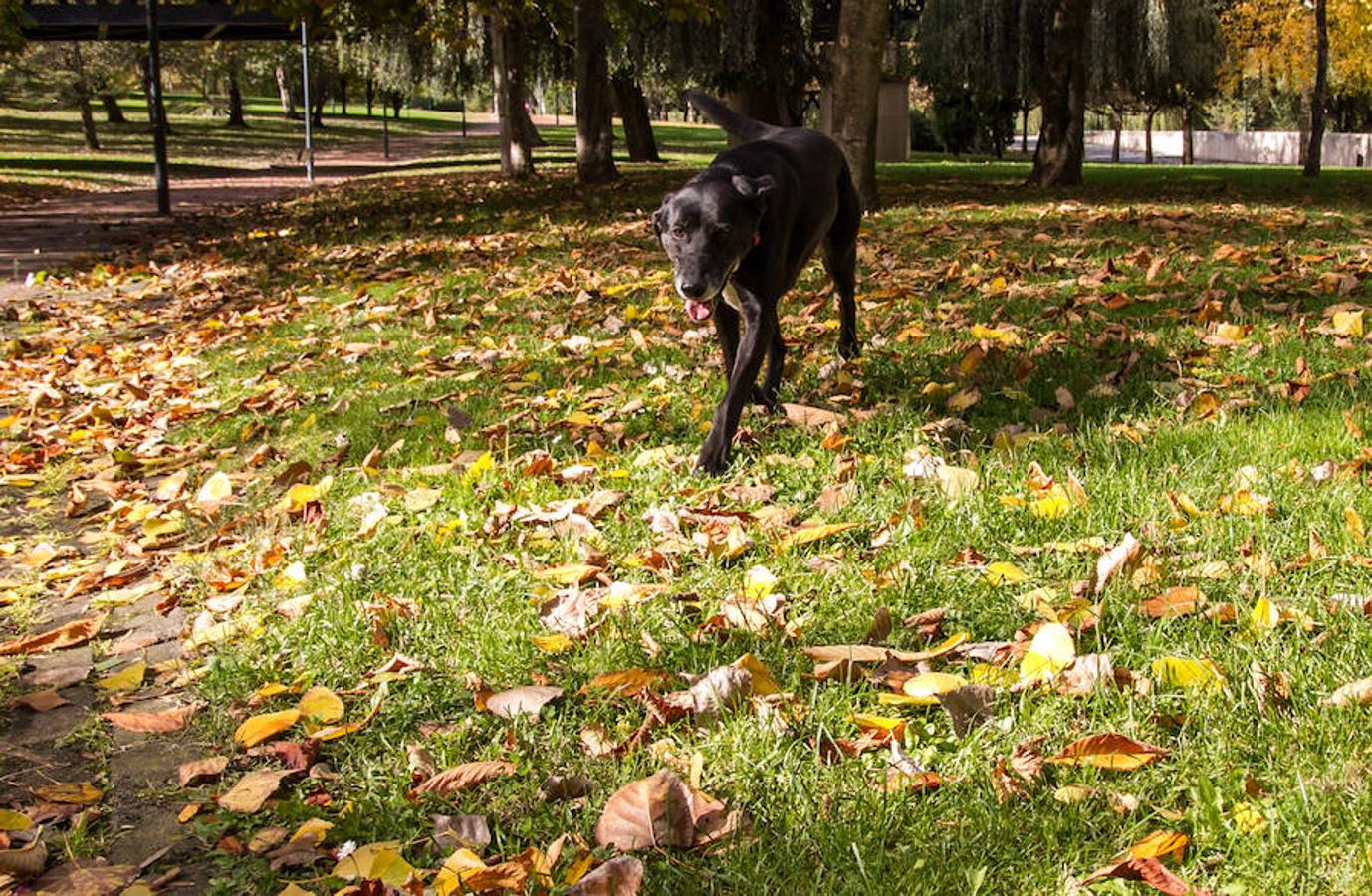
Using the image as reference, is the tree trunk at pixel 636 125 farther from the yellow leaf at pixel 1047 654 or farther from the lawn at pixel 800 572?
the yellow leaf at pixel 1047 654

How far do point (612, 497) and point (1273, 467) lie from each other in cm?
221

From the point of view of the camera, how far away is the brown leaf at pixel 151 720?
3.12 meters

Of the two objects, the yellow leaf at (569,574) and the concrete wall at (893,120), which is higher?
the concrete wall at (893,120)

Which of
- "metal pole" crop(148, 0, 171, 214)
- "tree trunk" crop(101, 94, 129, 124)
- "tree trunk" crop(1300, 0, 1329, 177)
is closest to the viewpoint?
"metal pole" crop(148, 0, 171, 214)

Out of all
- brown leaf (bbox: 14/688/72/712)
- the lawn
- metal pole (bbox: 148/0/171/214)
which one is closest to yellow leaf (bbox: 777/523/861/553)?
the lawn

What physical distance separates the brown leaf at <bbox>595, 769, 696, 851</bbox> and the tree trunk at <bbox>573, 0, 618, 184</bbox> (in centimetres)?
1847

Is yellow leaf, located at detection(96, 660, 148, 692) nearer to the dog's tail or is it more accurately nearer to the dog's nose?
the dog's nose

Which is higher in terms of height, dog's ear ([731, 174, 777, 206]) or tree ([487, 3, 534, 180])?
tree ([487, 3, 534, 180])

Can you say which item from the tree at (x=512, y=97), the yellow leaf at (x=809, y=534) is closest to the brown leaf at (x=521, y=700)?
the yellow leaf at (x=809, y=534)

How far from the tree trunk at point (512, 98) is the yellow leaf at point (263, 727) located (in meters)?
21.9

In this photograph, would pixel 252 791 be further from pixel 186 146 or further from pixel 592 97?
pixel 186 146

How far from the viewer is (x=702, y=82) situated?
25312 millimetres

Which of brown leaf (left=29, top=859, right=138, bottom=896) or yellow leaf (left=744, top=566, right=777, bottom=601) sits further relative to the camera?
yellow leaf (left=744, top=566, right=777, bottom=601)

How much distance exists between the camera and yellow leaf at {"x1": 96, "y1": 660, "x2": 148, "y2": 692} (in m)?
3.40
